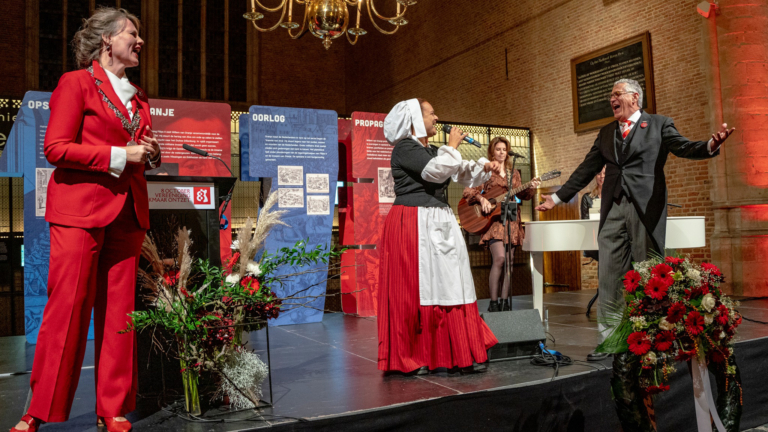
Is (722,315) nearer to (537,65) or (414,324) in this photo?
(414,324)

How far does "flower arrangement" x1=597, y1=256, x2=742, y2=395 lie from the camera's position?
2.00m

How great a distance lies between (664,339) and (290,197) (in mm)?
4007

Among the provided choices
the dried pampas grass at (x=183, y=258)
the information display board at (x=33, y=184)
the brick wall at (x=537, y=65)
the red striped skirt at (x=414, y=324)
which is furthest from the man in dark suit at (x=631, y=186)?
the brick wall at (x=537, y=65)

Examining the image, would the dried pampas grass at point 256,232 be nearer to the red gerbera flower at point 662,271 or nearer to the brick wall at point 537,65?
the red gerbera flower at point 662,271

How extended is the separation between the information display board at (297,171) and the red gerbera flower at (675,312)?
147 inches

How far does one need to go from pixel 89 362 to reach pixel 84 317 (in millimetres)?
1977

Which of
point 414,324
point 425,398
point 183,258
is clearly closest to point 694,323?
point 425,398

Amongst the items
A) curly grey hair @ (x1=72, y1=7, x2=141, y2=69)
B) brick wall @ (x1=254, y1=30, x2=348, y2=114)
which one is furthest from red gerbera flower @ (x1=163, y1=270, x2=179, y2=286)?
brick wall @ (x1=254, y1=30, x2=348, y2=114)

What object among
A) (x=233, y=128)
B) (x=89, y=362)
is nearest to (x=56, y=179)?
(x=89, y=362)

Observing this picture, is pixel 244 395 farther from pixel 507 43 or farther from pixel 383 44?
pixel 383 44

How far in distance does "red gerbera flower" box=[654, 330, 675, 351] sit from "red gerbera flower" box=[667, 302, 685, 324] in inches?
1.7

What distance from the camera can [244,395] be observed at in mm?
2396

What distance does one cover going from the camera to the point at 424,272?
121 inches

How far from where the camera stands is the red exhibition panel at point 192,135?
17.2 feet
